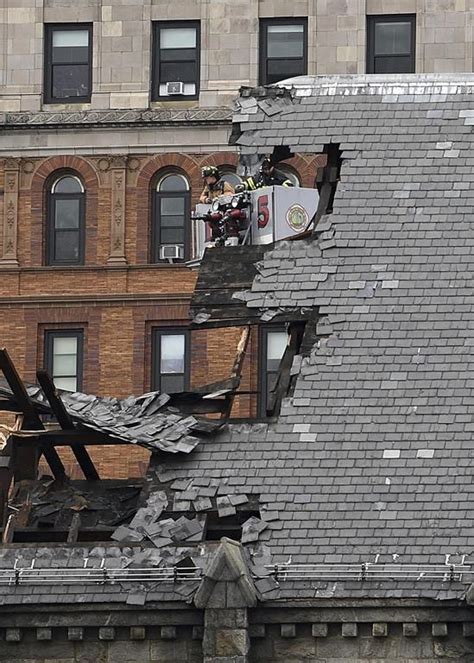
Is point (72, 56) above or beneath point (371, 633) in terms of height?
above

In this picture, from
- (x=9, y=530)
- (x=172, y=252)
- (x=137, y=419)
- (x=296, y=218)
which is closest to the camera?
(x=9, y=530)

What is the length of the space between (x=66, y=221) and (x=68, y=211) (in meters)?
0.37

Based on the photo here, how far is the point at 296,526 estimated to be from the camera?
46.7 m

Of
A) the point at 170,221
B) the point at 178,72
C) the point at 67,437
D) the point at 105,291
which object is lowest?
the point at 67,437

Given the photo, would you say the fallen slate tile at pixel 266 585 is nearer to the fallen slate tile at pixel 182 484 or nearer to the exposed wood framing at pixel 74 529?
the fallen slate tile at pixel 182 484

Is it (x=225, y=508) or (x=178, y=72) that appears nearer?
(x=225, y=508)

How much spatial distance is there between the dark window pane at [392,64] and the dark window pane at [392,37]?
0.32 metres

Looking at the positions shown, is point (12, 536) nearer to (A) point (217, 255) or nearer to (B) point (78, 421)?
(B) point (78, 421)

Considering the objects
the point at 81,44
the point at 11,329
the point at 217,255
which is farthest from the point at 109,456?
the point at 217,255

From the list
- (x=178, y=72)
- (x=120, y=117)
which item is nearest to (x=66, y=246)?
(x=120, y=117)

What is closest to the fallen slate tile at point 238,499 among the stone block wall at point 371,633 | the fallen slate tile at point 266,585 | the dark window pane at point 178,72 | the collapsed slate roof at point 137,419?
the collapsed slate roof at point 137,419

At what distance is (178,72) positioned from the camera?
95750 millimetres

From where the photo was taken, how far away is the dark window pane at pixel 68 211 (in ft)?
315

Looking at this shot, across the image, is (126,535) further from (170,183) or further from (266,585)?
(170,183)
